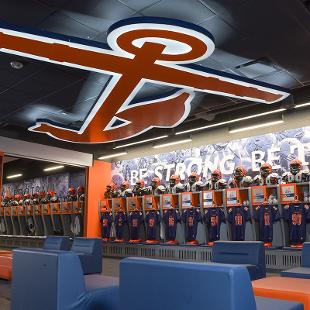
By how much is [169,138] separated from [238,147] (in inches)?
83.4

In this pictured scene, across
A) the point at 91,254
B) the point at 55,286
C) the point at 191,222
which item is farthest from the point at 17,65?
the point at 191,222

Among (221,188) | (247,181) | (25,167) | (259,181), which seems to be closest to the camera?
(259,181)

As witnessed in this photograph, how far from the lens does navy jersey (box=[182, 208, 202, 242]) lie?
29.9 feet

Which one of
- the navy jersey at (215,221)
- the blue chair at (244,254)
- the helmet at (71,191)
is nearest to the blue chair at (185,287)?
the blue chair at (244,254)

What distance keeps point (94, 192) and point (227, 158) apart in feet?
15.3

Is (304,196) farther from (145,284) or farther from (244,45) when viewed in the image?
(145,284)

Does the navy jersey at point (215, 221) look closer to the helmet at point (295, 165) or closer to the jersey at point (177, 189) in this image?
the jersey at point (177, 189)

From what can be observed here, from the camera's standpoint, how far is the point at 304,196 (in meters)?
7.75

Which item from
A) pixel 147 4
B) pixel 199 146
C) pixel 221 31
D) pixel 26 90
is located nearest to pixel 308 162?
pixel 199 146

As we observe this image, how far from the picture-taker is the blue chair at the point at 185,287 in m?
1.71

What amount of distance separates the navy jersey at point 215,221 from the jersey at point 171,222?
0.96m

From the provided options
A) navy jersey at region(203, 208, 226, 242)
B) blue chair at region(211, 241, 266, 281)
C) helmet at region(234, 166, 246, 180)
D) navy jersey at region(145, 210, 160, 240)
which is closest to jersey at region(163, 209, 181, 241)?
navy jersey at region(145, 210, 160, 240)

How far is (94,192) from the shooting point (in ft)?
39.2

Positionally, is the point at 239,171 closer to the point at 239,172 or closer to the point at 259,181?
the point at 239,172
